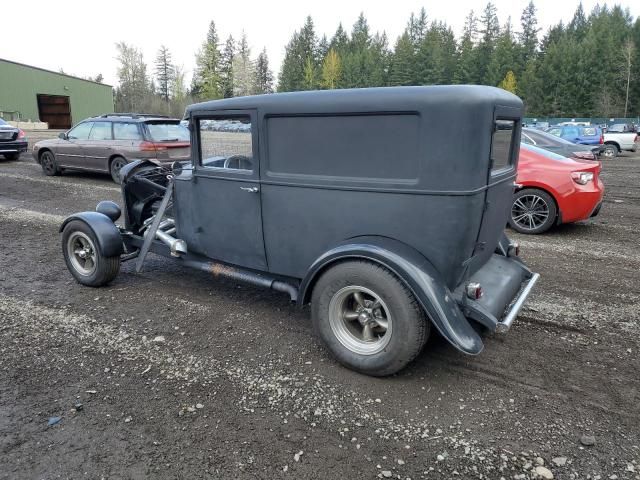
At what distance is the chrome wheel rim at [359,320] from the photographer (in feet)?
10.6

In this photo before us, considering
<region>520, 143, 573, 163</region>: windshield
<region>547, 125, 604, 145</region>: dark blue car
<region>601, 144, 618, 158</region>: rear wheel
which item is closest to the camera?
<region>520, 143, 573, 163</region>: windshield

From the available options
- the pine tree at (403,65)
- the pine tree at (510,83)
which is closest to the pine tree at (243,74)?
the pine tree at (403,65)

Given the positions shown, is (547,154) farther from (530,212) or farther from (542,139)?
(542,139)

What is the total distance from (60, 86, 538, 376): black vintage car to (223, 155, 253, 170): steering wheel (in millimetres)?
13

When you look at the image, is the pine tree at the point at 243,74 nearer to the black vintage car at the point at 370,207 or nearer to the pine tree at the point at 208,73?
the pine tree at the point at 208,73

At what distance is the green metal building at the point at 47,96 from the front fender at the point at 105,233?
35.9 meters

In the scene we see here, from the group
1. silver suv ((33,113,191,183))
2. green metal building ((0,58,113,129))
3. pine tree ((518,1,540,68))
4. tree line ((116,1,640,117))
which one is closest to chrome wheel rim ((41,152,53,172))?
silver suv ((33,113,191,183))

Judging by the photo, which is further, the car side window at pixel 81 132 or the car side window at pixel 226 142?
the car side window at pixel 81 132

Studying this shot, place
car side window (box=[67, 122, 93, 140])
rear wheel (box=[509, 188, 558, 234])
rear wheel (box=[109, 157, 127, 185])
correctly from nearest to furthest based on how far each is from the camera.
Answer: rear wheel (box=[509, 188, 558, 234]) < rear wheel (box=[109, 157, 127, 185]) < car side window (box=[67, 122, 93, 140])

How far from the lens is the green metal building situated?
34.8 metres

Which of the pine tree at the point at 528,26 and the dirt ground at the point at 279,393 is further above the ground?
the pine tree at the point at 528,26

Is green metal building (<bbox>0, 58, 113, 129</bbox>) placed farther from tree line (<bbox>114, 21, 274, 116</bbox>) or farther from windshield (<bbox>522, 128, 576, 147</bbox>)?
windshield (<bbox>522, 128, 576, 147</bbox>)

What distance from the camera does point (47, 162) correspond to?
508 inches

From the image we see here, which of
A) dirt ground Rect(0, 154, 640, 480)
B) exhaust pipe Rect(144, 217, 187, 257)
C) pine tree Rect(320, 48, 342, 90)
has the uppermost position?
pine tree Rect(320, 48, 342, 90)
